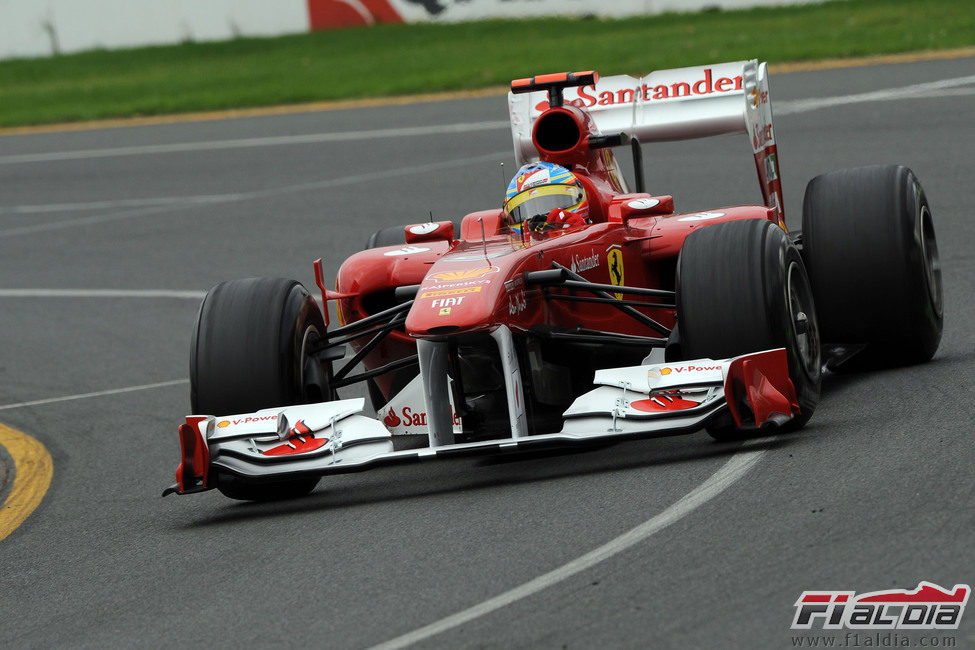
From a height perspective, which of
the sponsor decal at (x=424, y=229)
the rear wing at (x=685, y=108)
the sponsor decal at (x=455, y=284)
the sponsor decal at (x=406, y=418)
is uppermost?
the rear wing at (x=685, y=108)

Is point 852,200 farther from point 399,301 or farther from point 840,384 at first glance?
point 399,301

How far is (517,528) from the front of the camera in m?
6.42

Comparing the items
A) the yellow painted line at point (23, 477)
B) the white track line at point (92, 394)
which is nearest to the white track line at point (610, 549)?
the yellow painted line at point (23, 477)

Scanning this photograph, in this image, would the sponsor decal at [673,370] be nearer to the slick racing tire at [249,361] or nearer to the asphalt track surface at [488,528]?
the asphalt track surface at [488,528]

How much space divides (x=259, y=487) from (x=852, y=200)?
12.2 feet

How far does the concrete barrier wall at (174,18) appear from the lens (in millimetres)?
30922

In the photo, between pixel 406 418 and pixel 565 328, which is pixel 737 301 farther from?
pixel 406 418

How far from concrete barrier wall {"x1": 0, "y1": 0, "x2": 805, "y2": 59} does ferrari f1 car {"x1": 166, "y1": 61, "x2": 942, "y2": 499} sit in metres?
21.4

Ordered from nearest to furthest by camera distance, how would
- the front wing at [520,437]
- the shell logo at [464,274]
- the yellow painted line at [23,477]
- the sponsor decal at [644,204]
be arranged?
1. the front wing at [520,437]
2. the shell logo at [464,274]
3. the yellow painted line at [23,477]
4. the sponsor decal at [644,204]

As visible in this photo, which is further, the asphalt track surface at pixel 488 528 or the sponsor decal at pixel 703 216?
the sponsor decal at pixel 703 216

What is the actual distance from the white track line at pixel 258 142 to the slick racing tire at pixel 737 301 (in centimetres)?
1419

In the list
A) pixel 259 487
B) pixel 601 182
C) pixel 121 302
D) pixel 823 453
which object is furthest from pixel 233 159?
pixel 823 453

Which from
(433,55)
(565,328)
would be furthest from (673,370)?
(433,55)

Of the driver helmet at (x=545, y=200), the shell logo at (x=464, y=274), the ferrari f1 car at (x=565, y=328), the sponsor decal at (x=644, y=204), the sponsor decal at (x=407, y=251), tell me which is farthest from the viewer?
the sponsor decal at (x=407, y=251)
